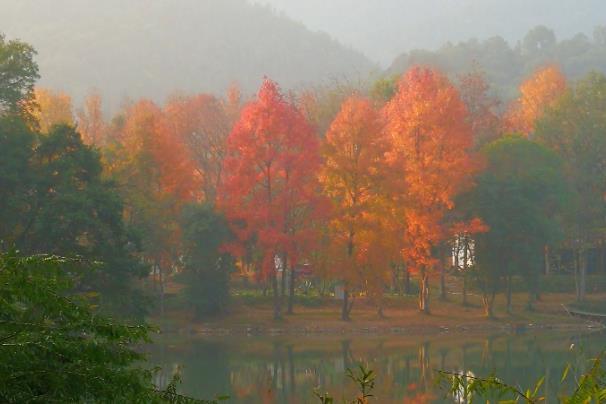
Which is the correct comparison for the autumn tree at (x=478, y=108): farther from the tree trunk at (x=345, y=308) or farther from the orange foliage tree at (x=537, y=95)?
the tree trunk at (x=345, y=308)

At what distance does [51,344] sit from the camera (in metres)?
4.27

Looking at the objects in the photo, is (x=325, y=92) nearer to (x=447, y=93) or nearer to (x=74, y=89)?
(x=447, y=93)

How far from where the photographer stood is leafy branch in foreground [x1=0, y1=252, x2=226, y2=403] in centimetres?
418

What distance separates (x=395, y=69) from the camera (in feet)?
363

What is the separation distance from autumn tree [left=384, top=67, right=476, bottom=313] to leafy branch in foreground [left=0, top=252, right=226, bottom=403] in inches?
1446

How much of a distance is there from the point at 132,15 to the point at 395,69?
68.6m

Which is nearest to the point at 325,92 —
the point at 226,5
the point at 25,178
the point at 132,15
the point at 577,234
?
the point at 577,234

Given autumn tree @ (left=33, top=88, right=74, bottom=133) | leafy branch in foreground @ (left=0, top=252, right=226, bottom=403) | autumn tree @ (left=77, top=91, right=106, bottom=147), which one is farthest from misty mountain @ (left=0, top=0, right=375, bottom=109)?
leafy branch in foreground @ (left=0, top=252, right=226, bottom=403)

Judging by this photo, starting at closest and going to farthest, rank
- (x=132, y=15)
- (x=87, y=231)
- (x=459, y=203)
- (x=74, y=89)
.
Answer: (x=87, y=231) → (x=459, y=203) → (x=74, y=89) → (x=132, y=15)

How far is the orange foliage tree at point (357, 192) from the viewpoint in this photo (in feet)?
133

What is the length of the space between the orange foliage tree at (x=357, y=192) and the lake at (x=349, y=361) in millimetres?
3621

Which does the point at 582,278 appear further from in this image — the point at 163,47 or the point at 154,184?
the point at 163,47

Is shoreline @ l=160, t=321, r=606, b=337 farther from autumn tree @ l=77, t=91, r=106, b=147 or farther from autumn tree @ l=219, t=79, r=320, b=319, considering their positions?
autumn tree @ l=77, t=91, r=106, b=147

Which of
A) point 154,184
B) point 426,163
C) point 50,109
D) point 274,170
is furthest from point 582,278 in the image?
point 50,109
